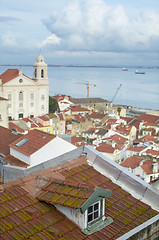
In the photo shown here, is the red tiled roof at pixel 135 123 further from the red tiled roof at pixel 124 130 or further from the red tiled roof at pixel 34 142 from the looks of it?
the red tiled roof at pixel 34 142

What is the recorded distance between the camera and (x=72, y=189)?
2.86 meters

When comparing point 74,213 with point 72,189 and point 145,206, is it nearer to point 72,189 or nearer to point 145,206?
point 72,189

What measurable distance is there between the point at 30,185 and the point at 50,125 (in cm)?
2624

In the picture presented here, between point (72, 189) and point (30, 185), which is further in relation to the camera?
point (30, 185)

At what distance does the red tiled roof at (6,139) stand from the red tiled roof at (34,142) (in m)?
0.82

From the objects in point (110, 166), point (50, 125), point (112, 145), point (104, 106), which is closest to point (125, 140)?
point (112, 145)

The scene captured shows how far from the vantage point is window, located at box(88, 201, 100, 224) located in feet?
8.99

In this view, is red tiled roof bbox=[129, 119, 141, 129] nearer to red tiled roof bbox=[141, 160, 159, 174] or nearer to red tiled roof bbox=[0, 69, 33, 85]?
red tiled roof bbox=[0, 69, 33, 85]

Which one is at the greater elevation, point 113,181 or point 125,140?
point 113,181

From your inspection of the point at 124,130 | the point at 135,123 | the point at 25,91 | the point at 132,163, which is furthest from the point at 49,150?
the point at 25,91

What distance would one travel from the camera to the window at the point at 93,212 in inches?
108

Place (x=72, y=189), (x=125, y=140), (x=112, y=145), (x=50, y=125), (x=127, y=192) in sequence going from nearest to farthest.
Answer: (x=72, y=189)
(x=127, y=192)
(x=112, y=145)
(x=125, y=140)
(x=50, y=125)

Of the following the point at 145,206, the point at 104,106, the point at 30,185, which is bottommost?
the point at 104,106

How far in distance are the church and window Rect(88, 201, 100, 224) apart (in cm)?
3582
